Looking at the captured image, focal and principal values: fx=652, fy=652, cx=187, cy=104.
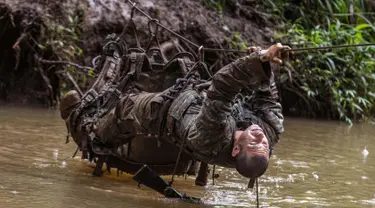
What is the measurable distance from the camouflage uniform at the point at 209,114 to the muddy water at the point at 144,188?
36 cm

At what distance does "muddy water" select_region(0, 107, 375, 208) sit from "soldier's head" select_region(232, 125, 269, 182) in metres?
0.52

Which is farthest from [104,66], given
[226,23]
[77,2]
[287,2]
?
[287,2]

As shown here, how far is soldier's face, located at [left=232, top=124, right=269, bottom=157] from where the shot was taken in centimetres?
331

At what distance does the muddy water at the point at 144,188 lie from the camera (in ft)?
12.0

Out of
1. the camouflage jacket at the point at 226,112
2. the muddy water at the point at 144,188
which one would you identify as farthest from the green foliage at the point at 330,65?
the camouflage jacket at the point at 226,112

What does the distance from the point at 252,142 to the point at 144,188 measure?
1109 millimetres

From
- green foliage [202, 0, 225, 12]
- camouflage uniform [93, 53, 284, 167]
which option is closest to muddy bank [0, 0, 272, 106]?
green foliage [202, 0, 225, 12]

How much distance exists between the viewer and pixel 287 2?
1288cm

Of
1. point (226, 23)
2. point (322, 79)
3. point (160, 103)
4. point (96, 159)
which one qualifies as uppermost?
point (226, 23)

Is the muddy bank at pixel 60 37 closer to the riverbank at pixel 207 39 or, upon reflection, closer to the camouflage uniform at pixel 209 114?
the riverbank at pixel 207 39

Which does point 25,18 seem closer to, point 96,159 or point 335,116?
point 96,159

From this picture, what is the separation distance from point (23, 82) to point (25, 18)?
3.16ft

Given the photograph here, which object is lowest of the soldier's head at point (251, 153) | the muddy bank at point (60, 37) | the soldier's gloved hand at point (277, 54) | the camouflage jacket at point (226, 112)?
the soldier's head at point (251, 153)

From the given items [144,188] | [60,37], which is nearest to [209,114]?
[144,188]
